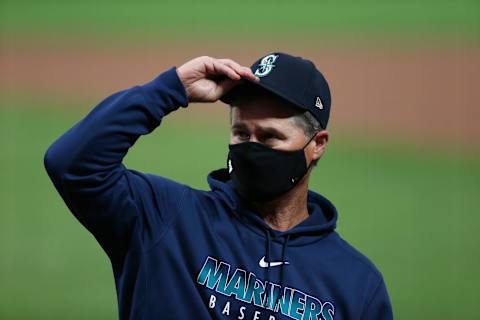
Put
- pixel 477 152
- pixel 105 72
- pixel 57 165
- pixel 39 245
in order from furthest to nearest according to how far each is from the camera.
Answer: pixel 105 72 < pixel 477 152 < pixel 39 245 < pixel 57 165

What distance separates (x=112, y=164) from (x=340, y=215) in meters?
4.35

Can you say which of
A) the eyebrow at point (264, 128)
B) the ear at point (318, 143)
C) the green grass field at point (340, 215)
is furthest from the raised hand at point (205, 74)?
the green grass field at point (340, 215)

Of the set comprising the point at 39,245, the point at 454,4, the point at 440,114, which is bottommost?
the point at 39,245

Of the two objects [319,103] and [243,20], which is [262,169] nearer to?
[319,103]


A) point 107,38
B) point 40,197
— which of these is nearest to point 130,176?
point 40,197

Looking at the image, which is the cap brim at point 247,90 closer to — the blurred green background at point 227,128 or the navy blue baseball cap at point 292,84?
the navy blue baseball cap at point 292,84

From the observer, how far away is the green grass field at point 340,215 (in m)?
5.51

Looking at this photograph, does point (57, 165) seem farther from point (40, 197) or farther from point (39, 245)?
point (40, 197)

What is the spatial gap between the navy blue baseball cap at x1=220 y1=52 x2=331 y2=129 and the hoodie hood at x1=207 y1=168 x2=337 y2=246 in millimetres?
289

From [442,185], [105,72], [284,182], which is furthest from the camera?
[105,72]

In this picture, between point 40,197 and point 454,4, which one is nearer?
point 40,197

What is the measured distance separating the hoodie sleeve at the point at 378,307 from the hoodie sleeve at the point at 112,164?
678 millimetres

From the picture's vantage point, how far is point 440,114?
823cm

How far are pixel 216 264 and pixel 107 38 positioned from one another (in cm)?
668
